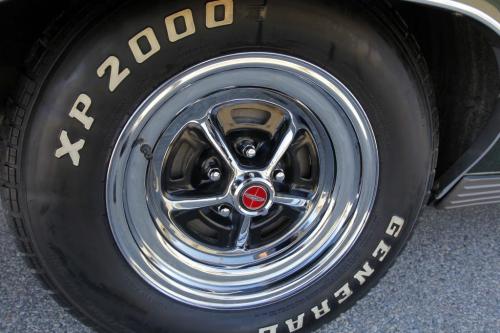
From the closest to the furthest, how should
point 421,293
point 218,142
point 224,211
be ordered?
point 218,142, point 224,211, point 421,293

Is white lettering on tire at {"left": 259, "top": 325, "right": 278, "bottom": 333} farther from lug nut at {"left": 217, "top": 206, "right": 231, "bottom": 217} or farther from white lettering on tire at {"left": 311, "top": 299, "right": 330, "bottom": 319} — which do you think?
lug nut at {"left": 217, "top": 206, "right": 231, "bottom": 217}

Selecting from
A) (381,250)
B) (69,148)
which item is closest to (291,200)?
(381,250)

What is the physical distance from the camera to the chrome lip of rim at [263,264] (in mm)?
1420

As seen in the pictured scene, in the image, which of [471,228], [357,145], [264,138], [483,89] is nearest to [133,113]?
[264,138]

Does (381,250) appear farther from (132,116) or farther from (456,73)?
(132,116)

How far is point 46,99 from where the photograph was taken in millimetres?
1340

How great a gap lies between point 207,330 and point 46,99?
2.66ft

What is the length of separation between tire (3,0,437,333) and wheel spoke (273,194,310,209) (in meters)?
0.19

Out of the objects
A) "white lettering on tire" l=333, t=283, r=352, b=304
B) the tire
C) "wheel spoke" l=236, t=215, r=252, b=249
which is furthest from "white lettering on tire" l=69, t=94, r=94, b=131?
"white lettering on tire" l=333, t=283, r=352, b=304

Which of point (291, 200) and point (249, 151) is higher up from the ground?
point (249, 151)

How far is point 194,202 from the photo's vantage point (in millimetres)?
1650

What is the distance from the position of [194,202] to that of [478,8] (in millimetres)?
892

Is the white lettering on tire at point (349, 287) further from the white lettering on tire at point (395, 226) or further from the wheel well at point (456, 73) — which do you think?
the wheel well at point (456, 73)

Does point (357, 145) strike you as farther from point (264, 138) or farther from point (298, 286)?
point (298, 286)
